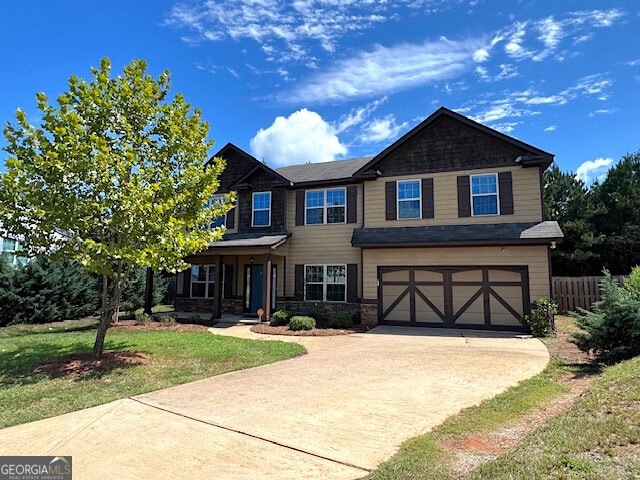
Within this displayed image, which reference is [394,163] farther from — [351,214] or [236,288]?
[236,288]

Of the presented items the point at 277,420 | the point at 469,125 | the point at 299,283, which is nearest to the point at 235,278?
the point at 299,283

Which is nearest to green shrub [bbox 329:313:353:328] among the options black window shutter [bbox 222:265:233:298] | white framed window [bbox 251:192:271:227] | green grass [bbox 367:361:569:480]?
white framed window [bbox 251:192:271:227]

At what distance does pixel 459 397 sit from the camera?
604 centimetres

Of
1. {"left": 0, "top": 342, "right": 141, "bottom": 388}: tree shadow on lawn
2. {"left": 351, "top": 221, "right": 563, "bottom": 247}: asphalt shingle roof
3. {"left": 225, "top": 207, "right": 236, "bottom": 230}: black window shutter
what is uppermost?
{"left": 225, "top": 207, "right": 236, "bottom": 230}: black window shutter

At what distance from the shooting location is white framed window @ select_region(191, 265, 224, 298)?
1862cm

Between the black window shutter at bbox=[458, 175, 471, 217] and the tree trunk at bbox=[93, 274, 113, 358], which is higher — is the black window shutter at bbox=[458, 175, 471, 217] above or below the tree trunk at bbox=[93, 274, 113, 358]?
above

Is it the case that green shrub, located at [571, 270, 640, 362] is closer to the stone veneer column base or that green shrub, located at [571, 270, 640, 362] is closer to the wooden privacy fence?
the stone veneer column base

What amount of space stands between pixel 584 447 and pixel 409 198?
12.0 meters

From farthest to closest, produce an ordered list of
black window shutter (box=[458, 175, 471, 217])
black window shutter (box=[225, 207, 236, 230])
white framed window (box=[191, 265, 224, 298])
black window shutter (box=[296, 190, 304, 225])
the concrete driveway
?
1. white framed window (box=[191, 265, 224, 298])
2. black window shutter (box=[225, 207, 236, 230])
3. black window shutter (box=[296, 190, 304, 225])
4. black window shutter (box=[458, 175, 471, 217])
5. the concrete driveway

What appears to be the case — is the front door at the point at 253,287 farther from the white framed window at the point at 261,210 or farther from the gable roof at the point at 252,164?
the gable roof at the point at 252,164

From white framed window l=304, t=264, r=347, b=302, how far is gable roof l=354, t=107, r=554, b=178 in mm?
4168

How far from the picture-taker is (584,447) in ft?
11.3

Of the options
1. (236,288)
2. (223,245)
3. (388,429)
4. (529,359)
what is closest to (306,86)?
(223,245)

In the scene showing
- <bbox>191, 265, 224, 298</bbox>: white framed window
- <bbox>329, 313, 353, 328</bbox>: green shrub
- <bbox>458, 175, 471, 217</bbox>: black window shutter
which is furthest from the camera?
<bbox>191, 265, 224, 298</bbox>: white framed window
